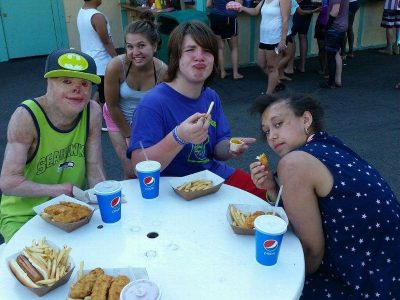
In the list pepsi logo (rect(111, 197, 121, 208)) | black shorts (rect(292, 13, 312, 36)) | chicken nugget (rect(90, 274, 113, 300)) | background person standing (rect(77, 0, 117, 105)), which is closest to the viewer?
chicken nugget (rect(90, 274, 113, 300))

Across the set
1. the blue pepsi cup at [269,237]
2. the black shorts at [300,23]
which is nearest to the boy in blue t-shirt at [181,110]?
the blue pepsi cup at [269,237]

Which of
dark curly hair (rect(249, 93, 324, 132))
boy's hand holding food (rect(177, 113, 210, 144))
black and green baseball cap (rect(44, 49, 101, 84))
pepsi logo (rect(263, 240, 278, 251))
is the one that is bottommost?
pepsi logo (rect(263, 240, 278, 251))

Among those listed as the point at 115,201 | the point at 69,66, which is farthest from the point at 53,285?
the point at 69,66

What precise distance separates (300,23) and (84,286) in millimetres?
6485

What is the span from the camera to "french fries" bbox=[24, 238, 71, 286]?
1304 millimetres

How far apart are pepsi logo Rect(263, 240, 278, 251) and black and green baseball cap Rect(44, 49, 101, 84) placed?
3.80 feet

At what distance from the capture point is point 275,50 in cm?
568

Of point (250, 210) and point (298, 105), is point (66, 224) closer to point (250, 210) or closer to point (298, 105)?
point (250, 210)

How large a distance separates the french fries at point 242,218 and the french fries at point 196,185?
0.74 ft

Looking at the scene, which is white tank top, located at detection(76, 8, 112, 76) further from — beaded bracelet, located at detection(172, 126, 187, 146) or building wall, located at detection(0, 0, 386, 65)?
building wall, located at detection(0, 0, 386, 65)

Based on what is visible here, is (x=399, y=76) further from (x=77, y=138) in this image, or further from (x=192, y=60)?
(x=77, y=138)

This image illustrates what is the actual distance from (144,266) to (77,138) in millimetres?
944

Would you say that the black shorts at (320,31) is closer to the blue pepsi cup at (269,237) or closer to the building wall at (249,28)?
the building wall at (249,28)

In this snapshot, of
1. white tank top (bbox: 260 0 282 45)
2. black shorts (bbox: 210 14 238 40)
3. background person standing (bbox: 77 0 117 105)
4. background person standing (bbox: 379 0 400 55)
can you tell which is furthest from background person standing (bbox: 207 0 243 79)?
background person standing (bbox: 379 0 400 55)
